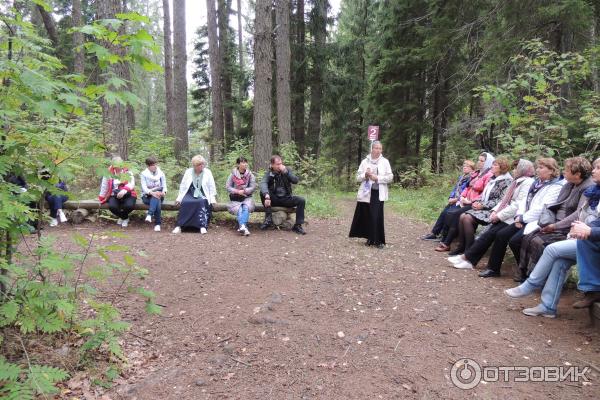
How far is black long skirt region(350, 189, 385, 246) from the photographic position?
6.66 metres

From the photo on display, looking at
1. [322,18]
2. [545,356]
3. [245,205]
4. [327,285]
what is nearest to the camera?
[545,356]

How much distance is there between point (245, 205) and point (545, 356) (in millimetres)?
5316

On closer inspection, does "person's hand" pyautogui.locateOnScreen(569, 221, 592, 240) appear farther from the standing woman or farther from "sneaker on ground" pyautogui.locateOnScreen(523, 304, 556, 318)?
the standing woman

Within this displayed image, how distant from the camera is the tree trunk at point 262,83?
31.5 ft

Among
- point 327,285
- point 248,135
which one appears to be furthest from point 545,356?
point 248,135

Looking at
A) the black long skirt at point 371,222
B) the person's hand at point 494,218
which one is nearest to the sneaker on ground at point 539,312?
the person's hand at point 494,218

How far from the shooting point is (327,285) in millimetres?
4840

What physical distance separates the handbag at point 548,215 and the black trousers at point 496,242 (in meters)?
0.37

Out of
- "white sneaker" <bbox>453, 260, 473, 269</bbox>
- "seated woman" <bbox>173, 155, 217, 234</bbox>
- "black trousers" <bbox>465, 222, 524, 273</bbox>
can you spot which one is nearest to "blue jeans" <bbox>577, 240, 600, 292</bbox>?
"black trousers" <bbox>465, 222, 524, 273</bbox>

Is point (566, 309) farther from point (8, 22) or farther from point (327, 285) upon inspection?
point (8, 22)

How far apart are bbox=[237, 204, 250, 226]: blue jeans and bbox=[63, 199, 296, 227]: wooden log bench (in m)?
0.38

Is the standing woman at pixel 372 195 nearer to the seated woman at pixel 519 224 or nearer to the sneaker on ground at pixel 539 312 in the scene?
the seated woman at pixel 519 224

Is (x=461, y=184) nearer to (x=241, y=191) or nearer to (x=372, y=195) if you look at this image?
(x=372, y=195)

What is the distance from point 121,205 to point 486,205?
6.62 metres
